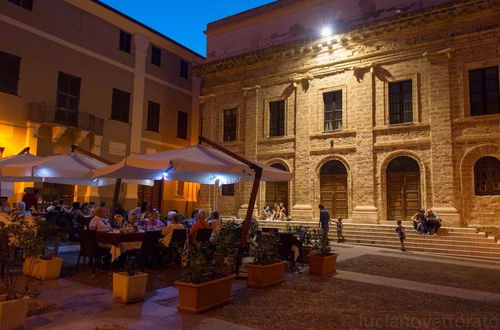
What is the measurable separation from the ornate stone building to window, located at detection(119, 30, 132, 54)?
4723 millimetres

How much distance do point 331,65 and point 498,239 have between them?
10045 millimetres

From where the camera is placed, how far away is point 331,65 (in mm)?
18453

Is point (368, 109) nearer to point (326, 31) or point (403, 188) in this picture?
point (403, 188)

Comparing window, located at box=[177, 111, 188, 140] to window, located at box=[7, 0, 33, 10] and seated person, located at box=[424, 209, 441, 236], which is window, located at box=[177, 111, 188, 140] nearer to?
window, located at box=[7, 0, 33, 10]

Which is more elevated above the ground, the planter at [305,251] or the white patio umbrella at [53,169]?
the white patio umbrella at [53,169]

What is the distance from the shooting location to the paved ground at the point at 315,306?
483cm

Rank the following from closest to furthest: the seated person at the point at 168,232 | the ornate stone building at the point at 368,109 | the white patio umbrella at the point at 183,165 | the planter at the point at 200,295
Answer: the planter at the point at 200,295 < the white patio umbrella at the point at 183,165 < the seated person at the point at 168,232 < the ornate stone building at the point at 368,109

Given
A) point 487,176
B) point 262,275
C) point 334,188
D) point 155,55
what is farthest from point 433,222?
point 155,55

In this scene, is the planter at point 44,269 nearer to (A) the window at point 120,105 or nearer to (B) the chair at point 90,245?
(B) the chair at point 90,245

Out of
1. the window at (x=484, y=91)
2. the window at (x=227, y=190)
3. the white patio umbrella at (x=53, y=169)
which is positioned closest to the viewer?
the white patio umbrella at (x=53, y=169)

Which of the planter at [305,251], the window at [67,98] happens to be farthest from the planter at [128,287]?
the window at [67,98]

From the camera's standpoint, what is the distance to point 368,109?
17.2m

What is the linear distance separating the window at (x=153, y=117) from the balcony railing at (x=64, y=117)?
351 cm

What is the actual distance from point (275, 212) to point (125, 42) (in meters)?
12.4
